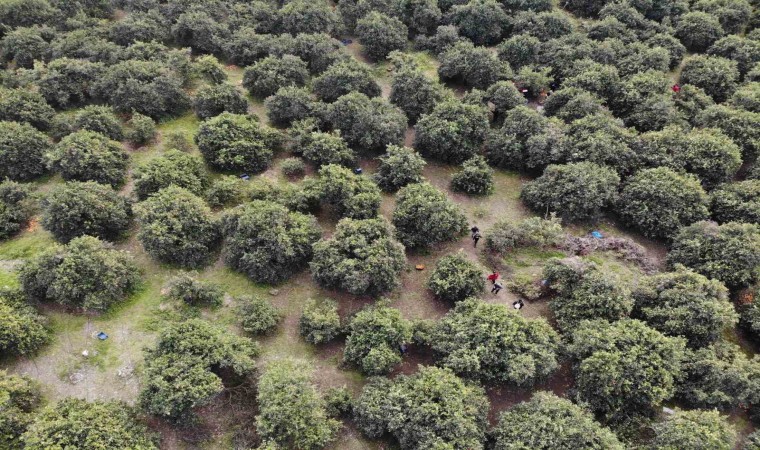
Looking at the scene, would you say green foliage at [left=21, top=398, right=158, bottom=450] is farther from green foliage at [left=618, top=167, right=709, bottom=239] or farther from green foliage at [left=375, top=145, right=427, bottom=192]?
green foliage at [left=618, top=167, right=709, bottom=239]

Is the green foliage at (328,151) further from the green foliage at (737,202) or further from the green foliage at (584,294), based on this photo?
the green foliage at (737,202)

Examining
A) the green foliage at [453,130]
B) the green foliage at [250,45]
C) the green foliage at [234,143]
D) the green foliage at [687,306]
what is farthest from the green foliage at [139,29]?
the green foliage at [687,306]

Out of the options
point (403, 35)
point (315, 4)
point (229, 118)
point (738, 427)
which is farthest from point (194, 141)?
point (738, 427)

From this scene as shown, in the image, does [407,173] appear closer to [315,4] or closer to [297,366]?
[297,366]

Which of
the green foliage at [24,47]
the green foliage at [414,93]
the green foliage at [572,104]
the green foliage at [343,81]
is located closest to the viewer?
the green foliage at [572,104]

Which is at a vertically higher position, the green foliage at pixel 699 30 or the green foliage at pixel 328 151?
the green foliage at pixel 699 30

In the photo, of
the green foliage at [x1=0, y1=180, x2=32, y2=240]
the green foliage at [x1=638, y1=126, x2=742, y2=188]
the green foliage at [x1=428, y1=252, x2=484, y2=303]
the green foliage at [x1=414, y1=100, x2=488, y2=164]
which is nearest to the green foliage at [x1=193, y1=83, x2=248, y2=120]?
the green foliage at [x1=0, y1=180, x2=32, y2=240]

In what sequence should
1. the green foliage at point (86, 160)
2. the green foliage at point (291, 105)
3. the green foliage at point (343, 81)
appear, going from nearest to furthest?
the green foliage at point (86, 160) → the green foliage at point (291, 105) → the green foliage at point (343, 81)
